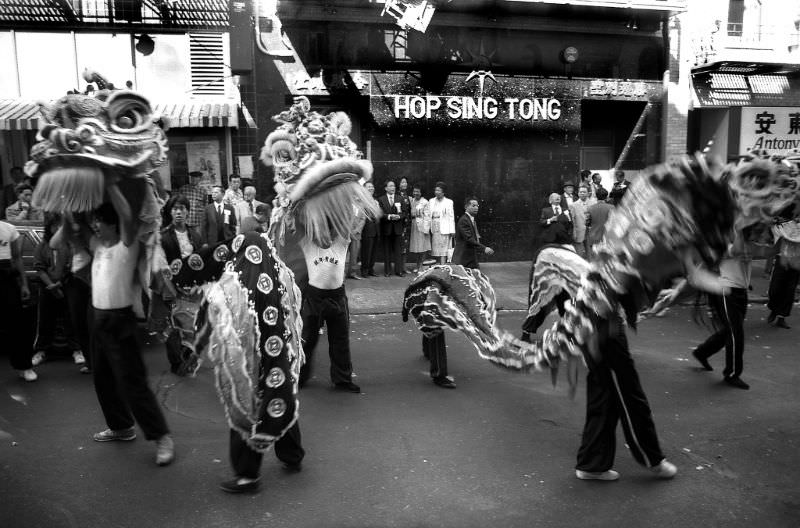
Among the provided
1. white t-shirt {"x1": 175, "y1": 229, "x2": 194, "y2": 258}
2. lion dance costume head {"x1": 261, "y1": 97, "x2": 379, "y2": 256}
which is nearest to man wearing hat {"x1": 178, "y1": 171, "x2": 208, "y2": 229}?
white t-shirt {"x1": 175, "y1": 229, "x2": 194, "y2": 258}

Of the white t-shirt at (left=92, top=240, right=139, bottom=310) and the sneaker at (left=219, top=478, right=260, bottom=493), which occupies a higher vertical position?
the white t-shirt at (left=92, top=240, right=139, bottom=310)

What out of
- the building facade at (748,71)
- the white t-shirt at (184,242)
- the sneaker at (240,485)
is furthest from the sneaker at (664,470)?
the building facade at (748,71)

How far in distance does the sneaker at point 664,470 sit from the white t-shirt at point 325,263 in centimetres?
291

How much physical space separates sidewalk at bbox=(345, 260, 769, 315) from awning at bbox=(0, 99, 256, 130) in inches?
→ 146

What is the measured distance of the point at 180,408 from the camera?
5.64 m

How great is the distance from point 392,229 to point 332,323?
21.5 feet

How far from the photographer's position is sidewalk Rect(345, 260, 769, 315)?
33.4 feet

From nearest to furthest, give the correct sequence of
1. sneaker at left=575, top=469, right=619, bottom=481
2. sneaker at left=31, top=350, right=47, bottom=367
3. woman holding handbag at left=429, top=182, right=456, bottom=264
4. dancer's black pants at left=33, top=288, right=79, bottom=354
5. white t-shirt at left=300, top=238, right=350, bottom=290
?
sneaker at left=575, top=469, right=619, bottom=481
white t-shirt at left=300, top=238, right=350, bottom=290
sneaker at left=31, top=350, right=47, bottom=367
dancer's black pants at left=33, top=288, right=79, bottom=354
woman holding handbag at left=429, top=182, right=456, bottom=264

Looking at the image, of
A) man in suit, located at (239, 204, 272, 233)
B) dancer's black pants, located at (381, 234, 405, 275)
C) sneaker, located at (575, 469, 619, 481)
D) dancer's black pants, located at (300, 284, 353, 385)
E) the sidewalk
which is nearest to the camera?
sneaker, located at (575, 469, 619, 481)

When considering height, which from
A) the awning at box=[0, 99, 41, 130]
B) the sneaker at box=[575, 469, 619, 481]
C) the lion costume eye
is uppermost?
the awning at box=[0, 99, 41, 130]

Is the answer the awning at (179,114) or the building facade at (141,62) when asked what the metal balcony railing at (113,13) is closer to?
the building facade at (141,62)

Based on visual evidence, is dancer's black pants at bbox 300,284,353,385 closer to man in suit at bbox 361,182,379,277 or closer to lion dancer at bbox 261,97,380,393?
lion dancer at bbox 261,97,380,393

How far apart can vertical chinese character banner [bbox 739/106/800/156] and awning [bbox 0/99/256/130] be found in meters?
11.4

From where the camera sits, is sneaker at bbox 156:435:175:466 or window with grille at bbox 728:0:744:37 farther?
window with grille at bbox 728:0:744:37
